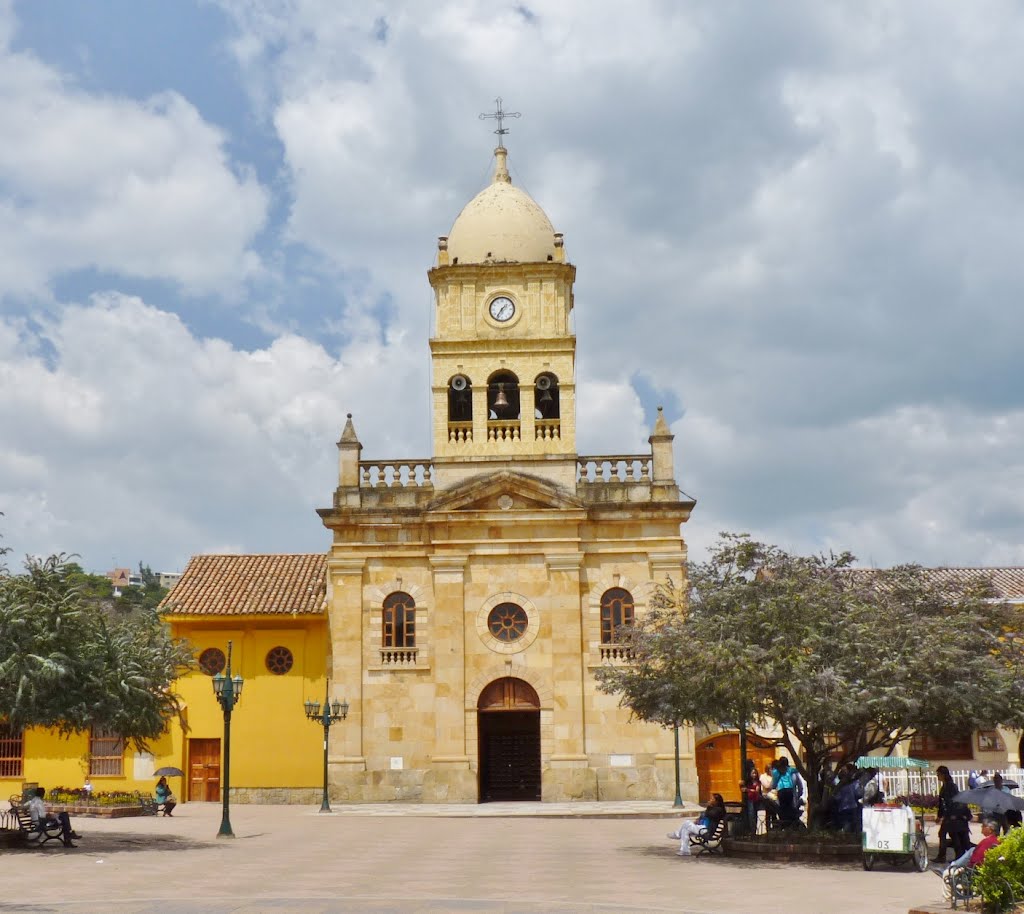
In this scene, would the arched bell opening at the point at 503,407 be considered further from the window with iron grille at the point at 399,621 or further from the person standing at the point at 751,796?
the person standing at the point at 751,796

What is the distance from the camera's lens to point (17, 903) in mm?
15008

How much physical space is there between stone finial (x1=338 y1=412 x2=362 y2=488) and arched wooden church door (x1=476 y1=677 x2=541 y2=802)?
7080mm

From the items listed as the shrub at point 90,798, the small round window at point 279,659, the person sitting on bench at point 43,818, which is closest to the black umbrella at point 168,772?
the shrub at point 90,798

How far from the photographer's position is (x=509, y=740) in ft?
115

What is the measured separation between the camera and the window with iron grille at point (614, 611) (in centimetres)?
3484

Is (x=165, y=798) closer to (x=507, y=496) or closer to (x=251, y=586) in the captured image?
(x=251, y=586)

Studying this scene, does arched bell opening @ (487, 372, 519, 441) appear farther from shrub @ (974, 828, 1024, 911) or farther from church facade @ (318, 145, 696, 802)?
shrub @ (974, 828, 1024, 911)

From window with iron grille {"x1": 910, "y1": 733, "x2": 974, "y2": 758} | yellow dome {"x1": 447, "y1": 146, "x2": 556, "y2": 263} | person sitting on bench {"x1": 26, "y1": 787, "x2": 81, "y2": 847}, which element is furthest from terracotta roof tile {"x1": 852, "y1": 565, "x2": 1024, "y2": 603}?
person sitting on bench {"x1": 26, "y1": 787, "x2": 81, "y2": 847}

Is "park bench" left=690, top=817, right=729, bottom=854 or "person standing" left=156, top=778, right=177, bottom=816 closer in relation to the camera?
"park bench" left=690, top=817, right=729, bottom=854

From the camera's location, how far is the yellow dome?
3744cm

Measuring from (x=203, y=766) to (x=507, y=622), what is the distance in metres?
10.1

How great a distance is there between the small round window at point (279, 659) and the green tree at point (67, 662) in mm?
11860

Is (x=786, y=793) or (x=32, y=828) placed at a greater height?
(x=786, y=793)

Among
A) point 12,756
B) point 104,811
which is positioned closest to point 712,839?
point 104,811
